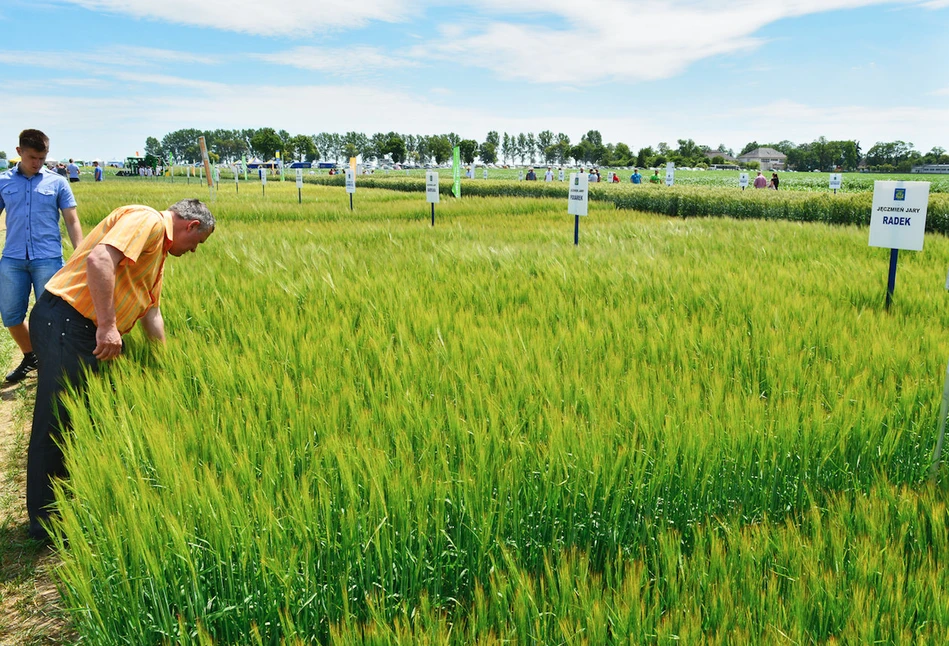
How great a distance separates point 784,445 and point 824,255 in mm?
6142

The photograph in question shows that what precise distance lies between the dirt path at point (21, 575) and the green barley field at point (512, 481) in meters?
0.55

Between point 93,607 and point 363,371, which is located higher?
point 363,371

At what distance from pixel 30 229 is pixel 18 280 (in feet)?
1.60

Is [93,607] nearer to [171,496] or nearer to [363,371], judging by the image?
[171,496]

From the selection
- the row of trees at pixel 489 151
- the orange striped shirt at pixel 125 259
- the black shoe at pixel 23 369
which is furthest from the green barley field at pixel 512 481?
the row of trees at pixel 489 151

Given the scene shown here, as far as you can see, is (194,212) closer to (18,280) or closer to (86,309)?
(86,309)

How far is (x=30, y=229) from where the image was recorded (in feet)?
17.1

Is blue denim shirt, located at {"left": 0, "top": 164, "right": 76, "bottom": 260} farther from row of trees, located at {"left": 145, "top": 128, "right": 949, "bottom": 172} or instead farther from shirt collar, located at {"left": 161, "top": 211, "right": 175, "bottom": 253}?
row of trees, located at {"left": 145, "top": 128, "right": 949, "bottom": 172}

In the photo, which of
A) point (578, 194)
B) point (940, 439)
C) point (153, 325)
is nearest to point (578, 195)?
point (578, 194)

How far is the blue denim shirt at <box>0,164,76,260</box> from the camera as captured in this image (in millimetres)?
5211

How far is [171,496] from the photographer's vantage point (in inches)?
84.5

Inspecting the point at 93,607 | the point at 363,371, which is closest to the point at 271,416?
the point at 363,371

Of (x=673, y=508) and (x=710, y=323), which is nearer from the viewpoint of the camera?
(x=673, y=508)

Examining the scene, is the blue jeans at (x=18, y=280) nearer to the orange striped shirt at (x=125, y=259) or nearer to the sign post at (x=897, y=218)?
the orange striped shirt at (x=125, y=259)
